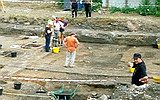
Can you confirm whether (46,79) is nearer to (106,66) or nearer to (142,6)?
(106,66)

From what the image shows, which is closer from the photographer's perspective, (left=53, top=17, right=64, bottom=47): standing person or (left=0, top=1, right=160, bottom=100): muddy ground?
(left=0, top=1, right=160, bottom=100): muddy ground

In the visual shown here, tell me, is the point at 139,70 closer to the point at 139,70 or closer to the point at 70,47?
the point at 139,70

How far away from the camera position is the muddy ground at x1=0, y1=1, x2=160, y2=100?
18.8 meters

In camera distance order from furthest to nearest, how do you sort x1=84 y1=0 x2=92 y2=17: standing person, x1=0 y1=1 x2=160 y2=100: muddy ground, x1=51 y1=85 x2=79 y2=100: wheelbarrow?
x1=84 y1=0 x2=92 y2=17: standing person, x1=0 y1=1 x2=160 y2=100: muddy ground, x1=51 y1=85 x2=79 y2=100: wheelbarrow

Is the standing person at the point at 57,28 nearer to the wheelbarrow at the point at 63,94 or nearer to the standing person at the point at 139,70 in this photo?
the wheelbarrow at the point at 63,94

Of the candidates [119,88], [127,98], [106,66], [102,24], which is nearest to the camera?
[127,98]

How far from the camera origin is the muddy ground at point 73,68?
1881cm

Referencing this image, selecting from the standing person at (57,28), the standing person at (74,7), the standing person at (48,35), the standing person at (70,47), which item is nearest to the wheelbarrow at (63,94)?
the standing person at (70,47)

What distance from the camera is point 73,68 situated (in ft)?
72.0

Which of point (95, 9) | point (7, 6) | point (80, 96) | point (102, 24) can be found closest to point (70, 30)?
point (102, 24)

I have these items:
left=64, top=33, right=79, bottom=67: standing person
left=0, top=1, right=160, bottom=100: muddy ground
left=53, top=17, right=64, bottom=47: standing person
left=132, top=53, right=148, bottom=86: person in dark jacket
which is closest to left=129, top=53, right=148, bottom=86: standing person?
left=132, top=53, right=148, bottom=86: person in dark jacket

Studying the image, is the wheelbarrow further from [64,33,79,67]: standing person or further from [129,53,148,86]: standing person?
[64,33,79,67]: standing person

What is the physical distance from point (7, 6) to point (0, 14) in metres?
3.58

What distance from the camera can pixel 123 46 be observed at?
2812 cm
